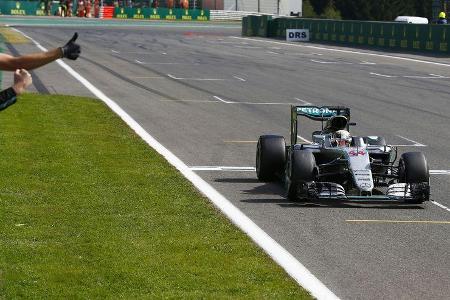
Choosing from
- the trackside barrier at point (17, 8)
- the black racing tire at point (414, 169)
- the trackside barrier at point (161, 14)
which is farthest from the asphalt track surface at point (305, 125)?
the trackside barrier at point (161, 14)

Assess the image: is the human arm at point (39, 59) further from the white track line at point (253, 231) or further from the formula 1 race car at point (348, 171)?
the formula 1 race car at point (348, 171)

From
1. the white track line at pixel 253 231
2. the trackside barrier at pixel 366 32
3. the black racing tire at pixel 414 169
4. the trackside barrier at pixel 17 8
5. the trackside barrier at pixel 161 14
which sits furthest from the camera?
the trackside barrier at pixel 161 14

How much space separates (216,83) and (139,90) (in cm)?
407

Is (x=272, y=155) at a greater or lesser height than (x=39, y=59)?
lesser

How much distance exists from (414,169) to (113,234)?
406 centimetres

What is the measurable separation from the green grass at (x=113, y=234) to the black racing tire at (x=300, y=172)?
98cm

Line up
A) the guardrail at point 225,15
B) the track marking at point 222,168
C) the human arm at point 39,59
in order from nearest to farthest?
the human arm at point 39,59
the track marking at point 222,168
the guardrail at point 225,15

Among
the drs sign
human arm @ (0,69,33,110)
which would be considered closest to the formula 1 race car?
human arm @ (0,69,33,110)

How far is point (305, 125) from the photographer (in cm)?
2358

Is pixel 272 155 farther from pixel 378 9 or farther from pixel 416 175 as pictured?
pixel 378 9

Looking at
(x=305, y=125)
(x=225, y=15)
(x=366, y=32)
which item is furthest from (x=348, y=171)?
(x=225, y=15)

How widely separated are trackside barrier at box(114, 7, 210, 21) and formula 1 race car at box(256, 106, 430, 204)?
100 metres

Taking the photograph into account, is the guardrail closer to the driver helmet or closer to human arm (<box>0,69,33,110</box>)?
the driver helmet

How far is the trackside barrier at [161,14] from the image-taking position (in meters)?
115
